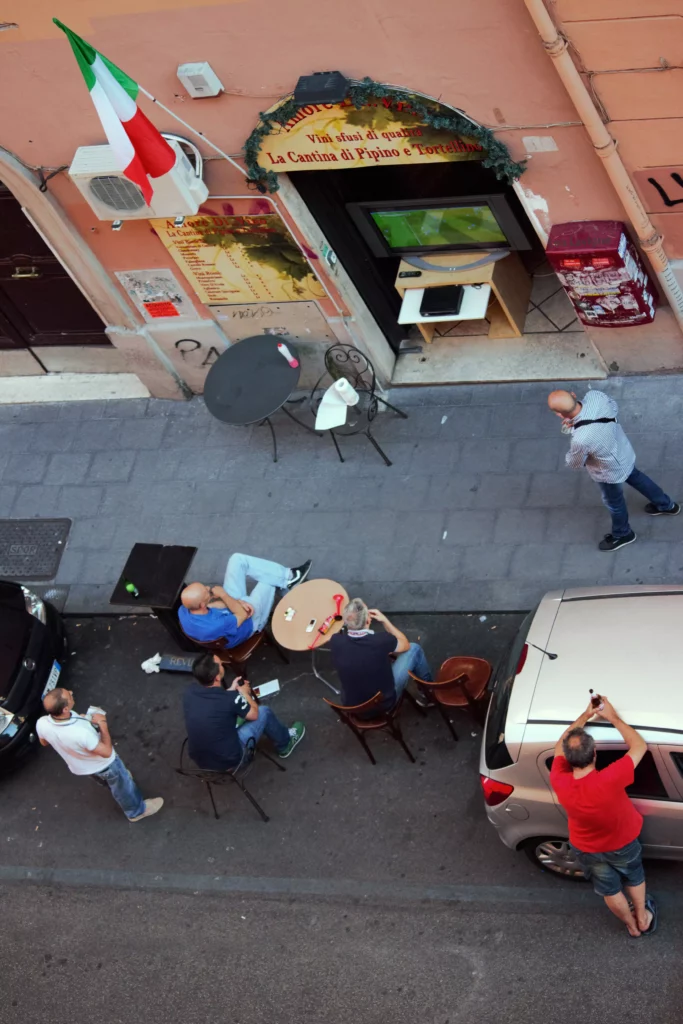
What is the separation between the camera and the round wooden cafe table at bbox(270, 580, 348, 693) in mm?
8466

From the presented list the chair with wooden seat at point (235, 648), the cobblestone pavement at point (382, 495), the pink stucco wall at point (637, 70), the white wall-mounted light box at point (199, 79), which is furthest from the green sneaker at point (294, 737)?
the white wall-mounted light box at point (199, 79)

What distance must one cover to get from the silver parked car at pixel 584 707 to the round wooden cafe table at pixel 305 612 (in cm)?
169

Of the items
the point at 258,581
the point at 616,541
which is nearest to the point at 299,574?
the point at 258,581

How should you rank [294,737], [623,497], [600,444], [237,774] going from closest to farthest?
[237,774] → [600,444] → [623,497] → [294,737]

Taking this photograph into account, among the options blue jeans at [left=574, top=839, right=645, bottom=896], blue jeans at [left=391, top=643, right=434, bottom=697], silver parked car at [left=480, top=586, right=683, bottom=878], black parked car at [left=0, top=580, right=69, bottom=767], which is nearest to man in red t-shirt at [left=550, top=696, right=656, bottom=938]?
blue jeans at [left=574, top=839, right=645, bottom=896]

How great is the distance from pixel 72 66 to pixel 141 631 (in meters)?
4.69

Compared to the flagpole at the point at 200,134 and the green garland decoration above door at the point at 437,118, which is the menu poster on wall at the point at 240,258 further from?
the green garland decoration above door at the point at 437,118

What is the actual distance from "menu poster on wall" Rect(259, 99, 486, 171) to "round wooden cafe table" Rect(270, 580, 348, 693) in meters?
3.40

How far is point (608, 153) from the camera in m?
8.06

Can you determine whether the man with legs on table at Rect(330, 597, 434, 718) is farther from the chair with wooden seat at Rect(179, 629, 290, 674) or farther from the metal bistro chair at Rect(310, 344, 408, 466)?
the metal bistro chair at Rect(310, 344, 408, 466)

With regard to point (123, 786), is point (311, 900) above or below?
below

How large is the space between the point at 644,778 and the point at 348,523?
4.08m

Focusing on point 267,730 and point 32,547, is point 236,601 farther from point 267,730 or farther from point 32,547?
point 32,547

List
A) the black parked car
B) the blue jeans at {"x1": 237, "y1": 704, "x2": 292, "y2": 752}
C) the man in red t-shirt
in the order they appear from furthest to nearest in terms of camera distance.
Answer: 1. the black parked car
2. the blue jeans at {"x1": 237, "y1": 704, "x2": 292, "y2": 752}
3. the man in red t-shirt
